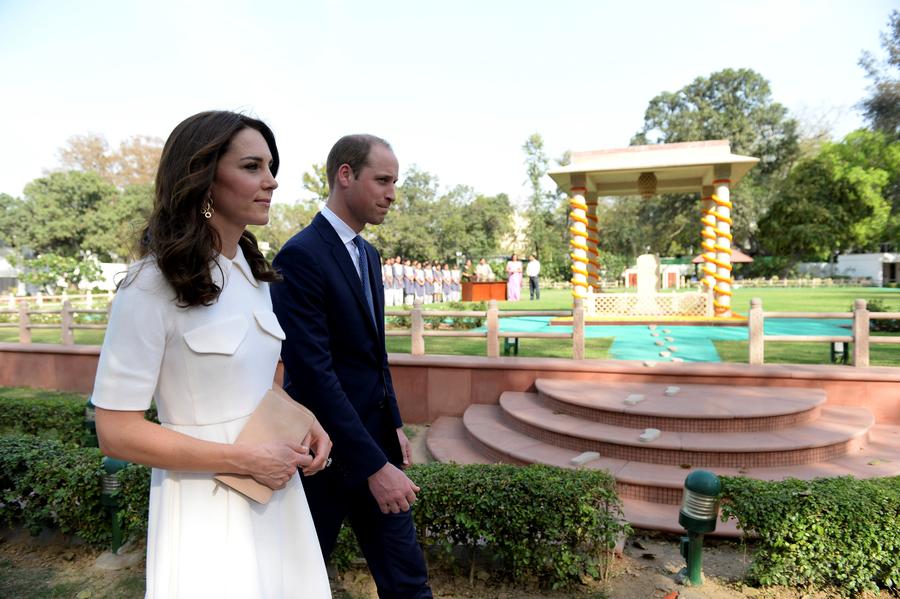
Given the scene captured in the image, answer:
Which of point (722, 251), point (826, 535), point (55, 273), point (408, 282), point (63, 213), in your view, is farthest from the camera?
point (63, 213)

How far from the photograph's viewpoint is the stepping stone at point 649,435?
5215mm

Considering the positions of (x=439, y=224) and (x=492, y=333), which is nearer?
(x=492, y=333)

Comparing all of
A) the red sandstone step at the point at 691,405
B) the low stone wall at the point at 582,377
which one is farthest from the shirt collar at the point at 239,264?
the low stone wall at the point at 582,377

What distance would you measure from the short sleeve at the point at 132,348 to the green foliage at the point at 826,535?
11.3ft

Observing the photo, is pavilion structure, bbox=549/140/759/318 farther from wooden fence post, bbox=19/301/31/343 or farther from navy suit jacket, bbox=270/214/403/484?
navy suit jacket, bbox=270/214/403/484

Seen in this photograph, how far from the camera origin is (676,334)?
38.1 feet

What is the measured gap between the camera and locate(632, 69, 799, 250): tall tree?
133ft

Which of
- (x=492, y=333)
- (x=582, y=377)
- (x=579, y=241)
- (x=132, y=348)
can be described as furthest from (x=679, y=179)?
(x=132, y=348)

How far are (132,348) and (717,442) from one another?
516 centimetres

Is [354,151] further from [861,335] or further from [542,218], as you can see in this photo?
[542,218]

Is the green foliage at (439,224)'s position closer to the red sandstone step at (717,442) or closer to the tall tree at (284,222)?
the tall tree at (284,222)

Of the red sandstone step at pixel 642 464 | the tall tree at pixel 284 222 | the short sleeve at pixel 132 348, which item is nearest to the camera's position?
the short sleeve at pixel 132 348

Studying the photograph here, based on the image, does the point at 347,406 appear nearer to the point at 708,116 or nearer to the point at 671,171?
the point at 671,171

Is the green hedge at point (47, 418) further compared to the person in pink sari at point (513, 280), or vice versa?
the person in pink sari at point (513, 280)
